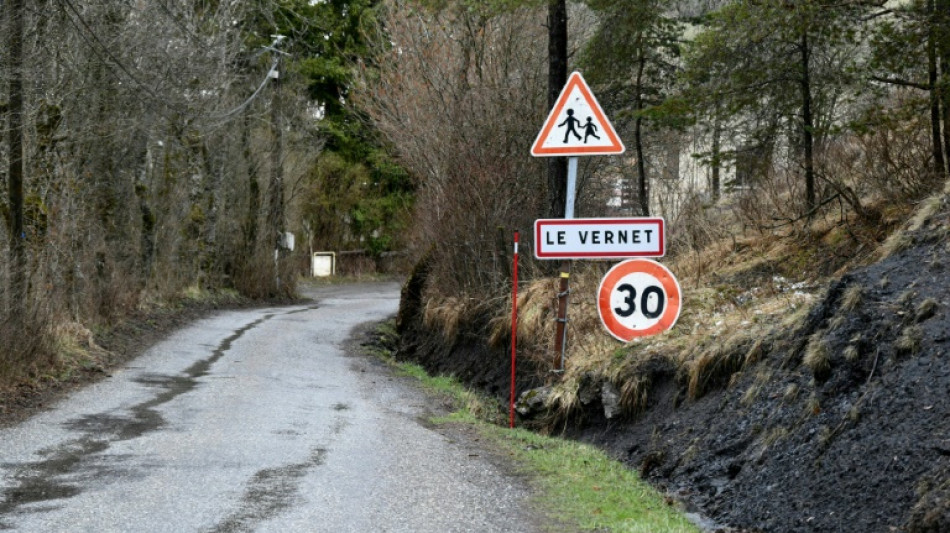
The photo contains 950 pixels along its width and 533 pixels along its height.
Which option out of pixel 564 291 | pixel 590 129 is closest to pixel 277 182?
pixel 564 291

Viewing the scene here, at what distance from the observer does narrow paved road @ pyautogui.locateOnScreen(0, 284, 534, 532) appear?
6.75m

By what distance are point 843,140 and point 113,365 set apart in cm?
1141

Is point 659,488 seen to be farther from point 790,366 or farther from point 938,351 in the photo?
point 938,351

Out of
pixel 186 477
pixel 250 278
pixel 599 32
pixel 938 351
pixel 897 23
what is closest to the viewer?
pixel 938 351

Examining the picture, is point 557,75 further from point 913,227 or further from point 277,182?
point 277,182

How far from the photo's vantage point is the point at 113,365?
16500mm

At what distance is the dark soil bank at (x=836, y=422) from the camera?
232 inches

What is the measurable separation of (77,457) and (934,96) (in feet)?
28.5

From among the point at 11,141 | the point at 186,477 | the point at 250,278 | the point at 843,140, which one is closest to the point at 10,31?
the point at 11,141

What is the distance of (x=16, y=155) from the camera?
14.9m

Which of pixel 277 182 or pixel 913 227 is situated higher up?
pixel 277 182

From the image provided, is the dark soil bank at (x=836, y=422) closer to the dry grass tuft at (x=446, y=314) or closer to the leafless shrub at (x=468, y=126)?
the leafless shrub at (x=468, y=126)

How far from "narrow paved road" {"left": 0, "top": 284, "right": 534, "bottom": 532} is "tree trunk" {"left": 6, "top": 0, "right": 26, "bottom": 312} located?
5.53 ft

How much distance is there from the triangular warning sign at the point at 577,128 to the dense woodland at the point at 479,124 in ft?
8.58
